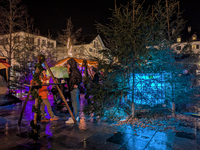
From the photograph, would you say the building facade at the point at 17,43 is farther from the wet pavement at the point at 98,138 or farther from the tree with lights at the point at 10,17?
the wet pavement at the point at 98,138

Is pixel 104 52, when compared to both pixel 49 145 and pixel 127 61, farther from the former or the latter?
pixel 49 145

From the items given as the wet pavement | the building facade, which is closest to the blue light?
the wet pavement

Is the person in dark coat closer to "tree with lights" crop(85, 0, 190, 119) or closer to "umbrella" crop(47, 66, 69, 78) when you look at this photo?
"tree with lights" crop(85, 0, 190, 119)

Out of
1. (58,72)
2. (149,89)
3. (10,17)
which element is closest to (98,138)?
(149,89)

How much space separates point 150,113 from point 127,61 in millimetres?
2155

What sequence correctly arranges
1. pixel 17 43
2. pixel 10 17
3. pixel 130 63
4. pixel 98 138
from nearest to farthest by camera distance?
pixel 98 138, pixel 130 63, pixel 10 17, pixel 17 43

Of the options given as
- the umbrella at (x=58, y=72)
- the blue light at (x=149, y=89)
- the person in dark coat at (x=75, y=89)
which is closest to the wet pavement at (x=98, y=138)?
the person in dark coat at (x=75, y=89)

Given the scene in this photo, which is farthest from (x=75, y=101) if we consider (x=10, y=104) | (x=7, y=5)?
(x=7, y=5)

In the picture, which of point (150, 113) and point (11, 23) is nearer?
point (150, 113)

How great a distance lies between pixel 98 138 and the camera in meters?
4.25

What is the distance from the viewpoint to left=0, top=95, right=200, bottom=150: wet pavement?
3.71m

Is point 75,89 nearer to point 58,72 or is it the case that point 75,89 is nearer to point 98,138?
point 98,138

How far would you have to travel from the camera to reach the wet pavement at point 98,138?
Answer: 371 centimetres

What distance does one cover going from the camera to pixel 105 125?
5379mm
